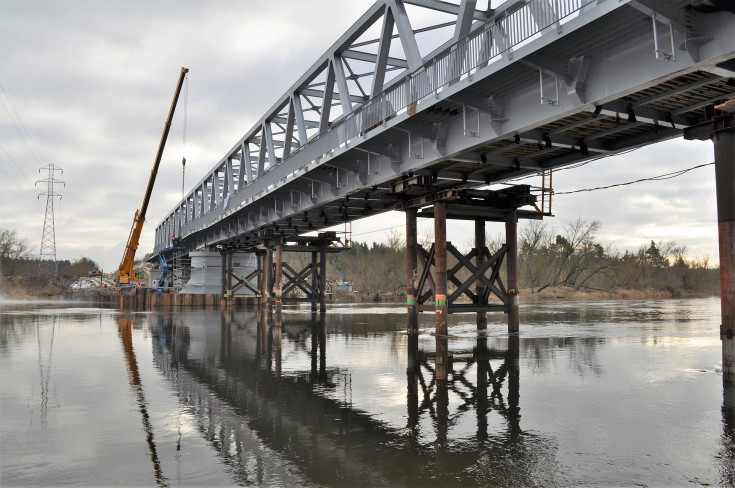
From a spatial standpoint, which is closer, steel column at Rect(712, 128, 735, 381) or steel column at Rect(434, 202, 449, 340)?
steel column at Rect(712, 128, 735, 381)

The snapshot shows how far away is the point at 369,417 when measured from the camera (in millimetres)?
8125

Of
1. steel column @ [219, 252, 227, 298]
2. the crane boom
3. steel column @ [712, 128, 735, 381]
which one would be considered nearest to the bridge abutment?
steel column @ [712, 128, 735, 381]

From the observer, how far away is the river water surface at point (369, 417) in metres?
5.67

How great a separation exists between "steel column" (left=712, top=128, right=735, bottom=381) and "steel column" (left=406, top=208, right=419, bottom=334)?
34.3 ft

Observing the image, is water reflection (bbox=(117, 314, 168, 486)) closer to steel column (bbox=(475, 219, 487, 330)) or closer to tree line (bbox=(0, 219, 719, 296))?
steel column (bbox=(475, 219, 487, 330))

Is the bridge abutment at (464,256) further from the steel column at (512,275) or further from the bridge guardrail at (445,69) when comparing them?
the bridge guardrail at (445,69)

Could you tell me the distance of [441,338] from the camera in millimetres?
18766

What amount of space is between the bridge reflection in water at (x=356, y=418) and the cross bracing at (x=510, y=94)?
229 inches

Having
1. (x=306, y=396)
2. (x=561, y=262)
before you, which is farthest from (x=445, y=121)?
(x=561, y=262)

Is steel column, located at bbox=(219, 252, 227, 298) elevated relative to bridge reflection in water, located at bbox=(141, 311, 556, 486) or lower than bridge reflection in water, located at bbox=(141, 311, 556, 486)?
elevated

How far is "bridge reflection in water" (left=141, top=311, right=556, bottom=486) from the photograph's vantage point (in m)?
5.79

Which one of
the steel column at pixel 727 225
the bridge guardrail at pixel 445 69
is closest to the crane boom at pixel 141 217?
the bridge guardrail at pixel 445 69

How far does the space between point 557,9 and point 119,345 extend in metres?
15.4

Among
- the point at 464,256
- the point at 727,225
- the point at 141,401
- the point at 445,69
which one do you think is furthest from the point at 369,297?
the point at 141,401
